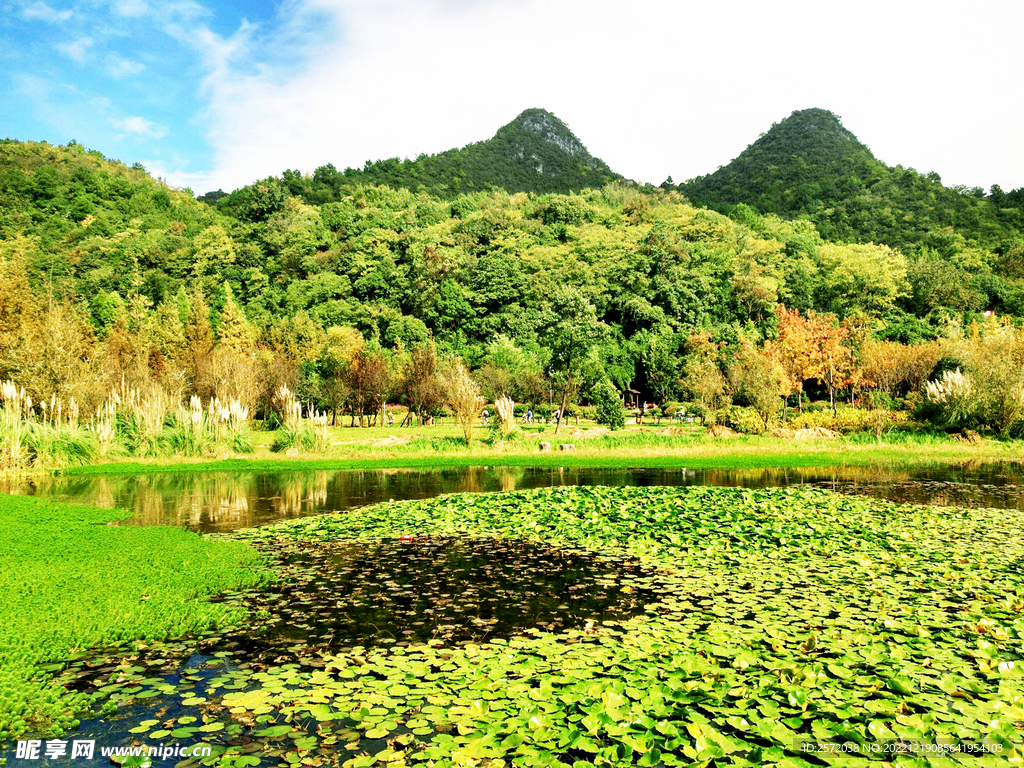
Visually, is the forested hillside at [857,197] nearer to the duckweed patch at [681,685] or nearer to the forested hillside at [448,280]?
the forested hillside at [448,280]

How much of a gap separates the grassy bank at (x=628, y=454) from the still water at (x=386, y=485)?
0.63 m

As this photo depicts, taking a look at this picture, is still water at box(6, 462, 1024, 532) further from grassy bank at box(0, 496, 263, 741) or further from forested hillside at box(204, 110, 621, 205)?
forested hillside at box(204, 110, 621, 205)

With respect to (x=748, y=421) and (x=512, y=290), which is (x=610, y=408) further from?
(x=512, y=290)

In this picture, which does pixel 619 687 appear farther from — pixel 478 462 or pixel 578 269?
pixel 578 269

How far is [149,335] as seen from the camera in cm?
4256

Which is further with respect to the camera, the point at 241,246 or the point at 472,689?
the point at 241,246

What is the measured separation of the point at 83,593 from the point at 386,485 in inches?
Result: 437

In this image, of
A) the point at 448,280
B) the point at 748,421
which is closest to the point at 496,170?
the point at 448,280

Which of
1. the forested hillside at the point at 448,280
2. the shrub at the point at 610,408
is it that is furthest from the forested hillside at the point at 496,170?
the shrub at the point at 610,408

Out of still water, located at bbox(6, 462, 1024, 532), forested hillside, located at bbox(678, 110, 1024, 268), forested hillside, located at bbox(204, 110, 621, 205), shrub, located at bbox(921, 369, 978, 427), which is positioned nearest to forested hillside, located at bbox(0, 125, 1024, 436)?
forested hillside, located at bbox(678, 110, 1024, 268)

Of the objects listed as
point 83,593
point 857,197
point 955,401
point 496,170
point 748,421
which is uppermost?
point 496,170

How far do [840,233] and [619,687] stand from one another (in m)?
87.6

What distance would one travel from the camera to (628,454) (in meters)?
24.2

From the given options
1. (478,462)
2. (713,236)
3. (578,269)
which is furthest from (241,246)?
(478,462)
